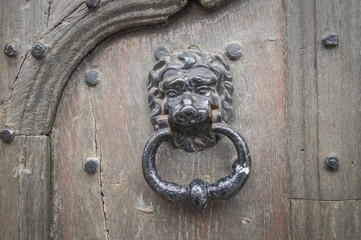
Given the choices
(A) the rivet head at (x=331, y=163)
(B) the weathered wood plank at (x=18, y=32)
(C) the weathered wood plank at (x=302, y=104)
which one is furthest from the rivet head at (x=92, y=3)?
(A) the rivet head at (x=331, y=163)

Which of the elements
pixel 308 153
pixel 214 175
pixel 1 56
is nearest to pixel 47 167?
pixel 1 56

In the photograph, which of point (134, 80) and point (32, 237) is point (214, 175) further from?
point (32, 237)

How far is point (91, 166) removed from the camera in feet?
2.38

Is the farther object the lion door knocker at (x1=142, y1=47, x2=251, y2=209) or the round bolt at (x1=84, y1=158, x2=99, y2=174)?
the round bolt at (x1=84, y1=158, x2=99, y2=174)

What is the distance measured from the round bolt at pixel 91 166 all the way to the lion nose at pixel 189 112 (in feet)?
0.87

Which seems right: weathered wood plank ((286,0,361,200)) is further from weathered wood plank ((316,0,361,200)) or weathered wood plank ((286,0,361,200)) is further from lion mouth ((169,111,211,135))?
lion mouth ((169,111,211,135))

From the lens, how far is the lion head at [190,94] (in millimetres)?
632

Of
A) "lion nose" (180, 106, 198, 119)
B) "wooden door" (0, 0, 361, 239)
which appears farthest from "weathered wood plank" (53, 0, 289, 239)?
"lion nose" (180, 106, 198, 119)

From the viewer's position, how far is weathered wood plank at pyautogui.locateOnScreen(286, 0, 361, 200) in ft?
2.15

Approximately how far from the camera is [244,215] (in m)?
0.69

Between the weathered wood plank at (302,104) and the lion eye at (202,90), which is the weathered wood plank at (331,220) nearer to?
the weathered wood plank at (302,104)

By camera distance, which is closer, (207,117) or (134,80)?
(207,117)

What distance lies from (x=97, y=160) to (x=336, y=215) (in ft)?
1.82

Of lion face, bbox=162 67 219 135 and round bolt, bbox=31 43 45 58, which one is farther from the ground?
round bolt, bbox=31 43 45 58
